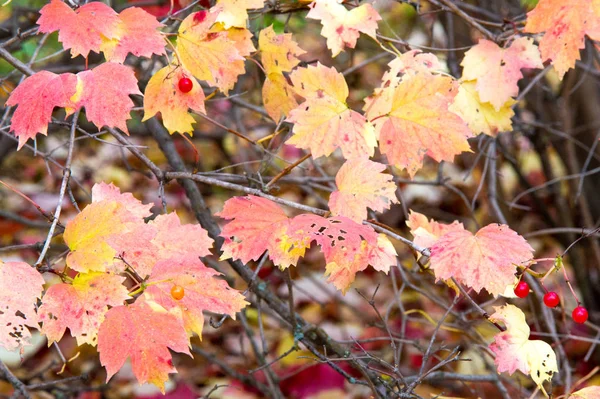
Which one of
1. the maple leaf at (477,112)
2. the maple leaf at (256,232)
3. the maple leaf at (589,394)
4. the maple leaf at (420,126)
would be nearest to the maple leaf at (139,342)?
the maple leaf at (256,232)

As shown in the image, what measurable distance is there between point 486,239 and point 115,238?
60cm

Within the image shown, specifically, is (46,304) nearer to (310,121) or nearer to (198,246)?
(198,246)

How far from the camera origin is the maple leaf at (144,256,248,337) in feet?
3.80

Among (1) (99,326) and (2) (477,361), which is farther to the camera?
(2) (477,361)

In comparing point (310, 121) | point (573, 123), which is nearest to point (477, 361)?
point (573, 123)

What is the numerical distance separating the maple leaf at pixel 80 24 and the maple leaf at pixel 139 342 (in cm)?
45

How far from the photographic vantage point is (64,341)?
10.3ft

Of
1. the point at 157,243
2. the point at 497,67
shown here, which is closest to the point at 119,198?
the point at 157,243

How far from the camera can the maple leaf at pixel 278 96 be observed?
5.21ft

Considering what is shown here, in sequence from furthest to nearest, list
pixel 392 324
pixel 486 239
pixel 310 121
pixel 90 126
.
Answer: pixel 392 324 < pixel 90 126 < pixel 310 121 < pixel 486 239

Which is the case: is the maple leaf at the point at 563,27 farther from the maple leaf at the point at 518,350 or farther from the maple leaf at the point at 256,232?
the maple leaf at the point at 256,232

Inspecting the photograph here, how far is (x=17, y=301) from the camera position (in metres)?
1.09

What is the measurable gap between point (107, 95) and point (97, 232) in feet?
0.82

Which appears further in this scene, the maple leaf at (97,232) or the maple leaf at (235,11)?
the maple leaf at (235,11)
